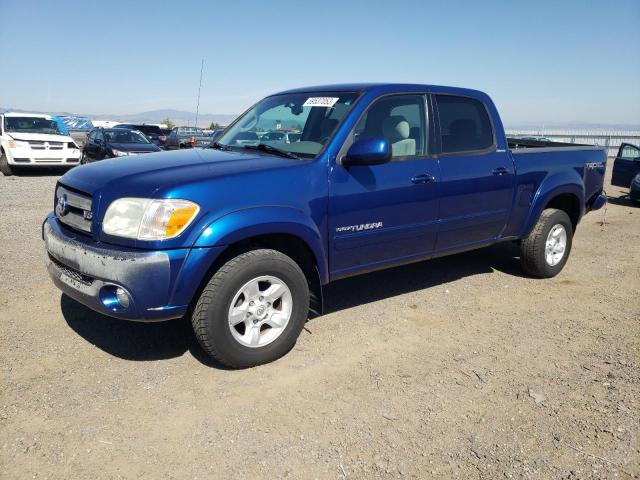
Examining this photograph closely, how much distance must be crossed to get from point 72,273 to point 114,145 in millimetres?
11856

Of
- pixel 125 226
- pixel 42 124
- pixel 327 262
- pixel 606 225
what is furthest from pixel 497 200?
pixel 42 124

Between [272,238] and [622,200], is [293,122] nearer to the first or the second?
[272,238]

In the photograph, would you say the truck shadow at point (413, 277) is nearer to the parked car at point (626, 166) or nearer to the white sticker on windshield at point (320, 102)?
the white sticker on windshield at point (320, 102)

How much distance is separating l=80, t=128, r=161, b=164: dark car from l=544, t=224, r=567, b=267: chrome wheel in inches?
436

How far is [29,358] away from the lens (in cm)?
347

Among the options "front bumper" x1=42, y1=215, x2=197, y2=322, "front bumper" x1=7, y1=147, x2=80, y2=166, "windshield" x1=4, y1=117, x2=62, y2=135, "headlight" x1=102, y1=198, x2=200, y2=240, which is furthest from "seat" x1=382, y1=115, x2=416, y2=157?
"windshield" x1=4, y1=117, x2=62, y2=135

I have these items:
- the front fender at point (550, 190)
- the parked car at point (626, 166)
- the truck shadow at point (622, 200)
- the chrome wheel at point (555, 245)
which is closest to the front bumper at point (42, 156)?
the front fender at point (550, 190)

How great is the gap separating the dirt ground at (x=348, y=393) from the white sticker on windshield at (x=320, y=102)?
1.76 m

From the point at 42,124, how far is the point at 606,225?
575 inches

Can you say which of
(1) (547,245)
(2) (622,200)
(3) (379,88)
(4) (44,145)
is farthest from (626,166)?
(4) (44,145)

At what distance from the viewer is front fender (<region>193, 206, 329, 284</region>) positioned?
3.07 meters

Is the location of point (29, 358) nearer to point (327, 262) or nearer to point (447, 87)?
point (327, 262)

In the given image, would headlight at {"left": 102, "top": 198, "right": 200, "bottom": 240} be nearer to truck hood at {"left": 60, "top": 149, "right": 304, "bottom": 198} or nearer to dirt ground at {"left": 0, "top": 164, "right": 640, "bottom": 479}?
truck hood at {"left": 60, "top": 149, "right": 304, "bottom": 198}

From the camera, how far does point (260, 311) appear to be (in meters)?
3.38
